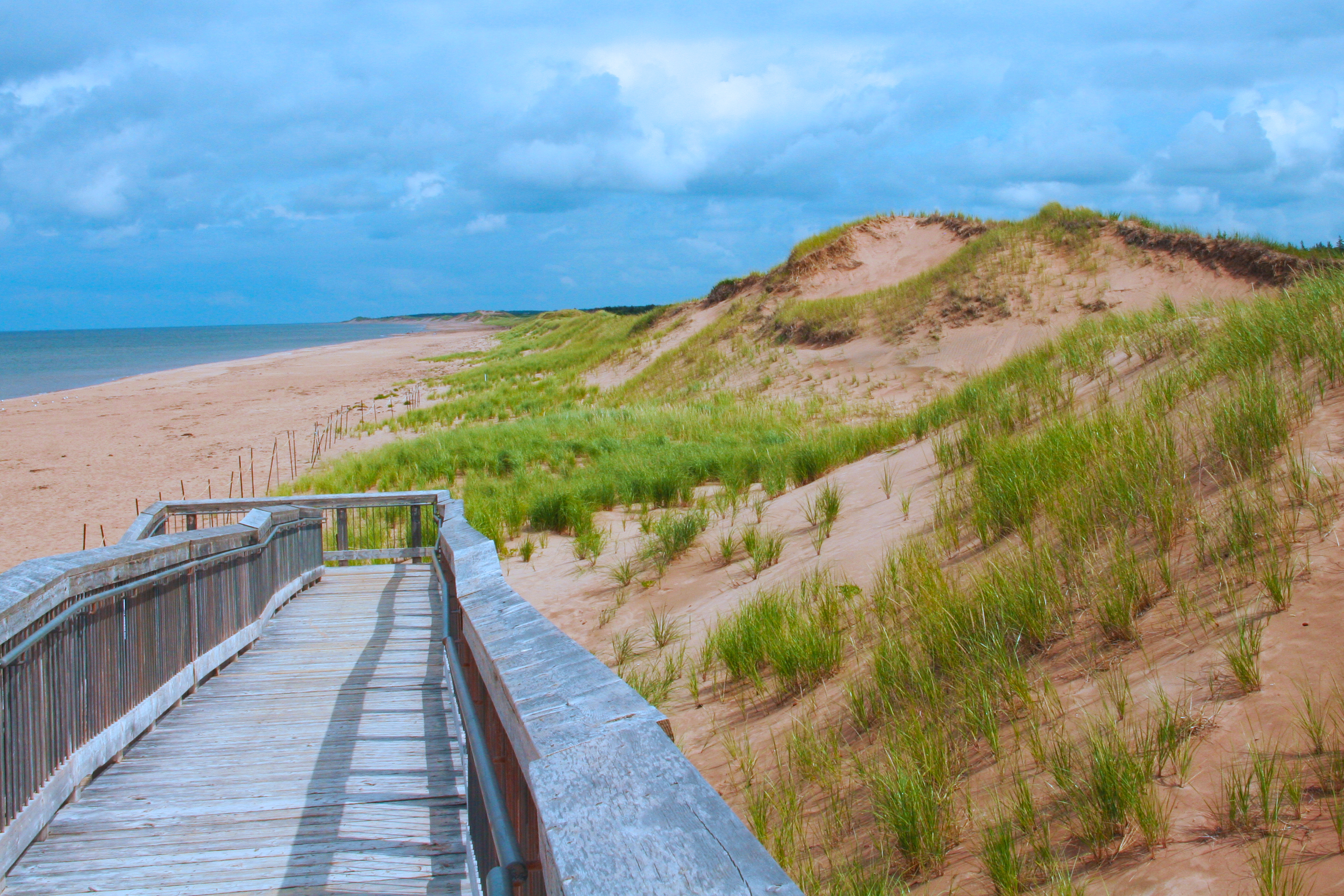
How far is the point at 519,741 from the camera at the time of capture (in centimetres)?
173

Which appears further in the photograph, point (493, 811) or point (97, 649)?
point (97, 649)

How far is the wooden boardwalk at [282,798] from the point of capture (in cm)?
312

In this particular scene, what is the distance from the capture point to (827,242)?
35.4 m

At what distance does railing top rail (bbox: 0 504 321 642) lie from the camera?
3074 mm

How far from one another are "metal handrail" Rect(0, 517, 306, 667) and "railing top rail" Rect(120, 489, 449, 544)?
236cm

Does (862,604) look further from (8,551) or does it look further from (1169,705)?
(8,551)

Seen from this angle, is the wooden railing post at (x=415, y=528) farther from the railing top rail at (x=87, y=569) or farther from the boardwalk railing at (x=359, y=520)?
the railing top rail at (x=87, y=569)

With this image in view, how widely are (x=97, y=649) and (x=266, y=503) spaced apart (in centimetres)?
546

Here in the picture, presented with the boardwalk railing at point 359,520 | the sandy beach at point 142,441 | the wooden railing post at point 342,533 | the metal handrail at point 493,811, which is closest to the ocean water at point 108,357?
the sandy beach at point 142,441

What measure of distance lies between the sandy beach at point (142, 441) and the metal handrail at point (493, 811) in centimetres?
935

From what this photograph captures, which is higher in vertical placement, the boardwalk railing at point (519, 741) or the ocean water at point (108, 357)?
the ocean water at point (108, 357)

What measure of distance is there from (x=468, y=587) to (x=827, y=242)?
3425 centimetres

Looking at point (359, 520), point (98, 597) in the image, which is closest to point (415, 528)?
point (359, 520)

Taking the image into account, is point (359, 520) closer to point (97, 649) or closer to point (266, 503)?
point (266, 503)
